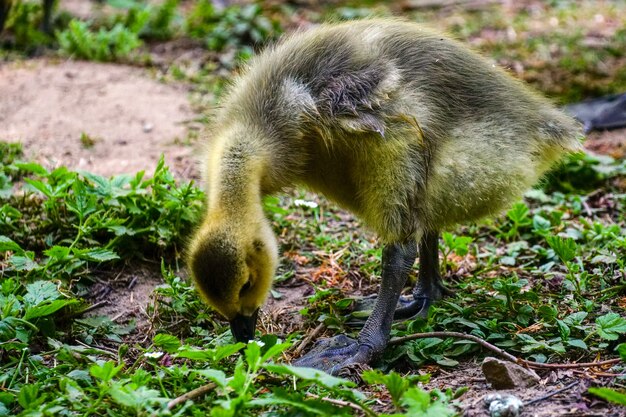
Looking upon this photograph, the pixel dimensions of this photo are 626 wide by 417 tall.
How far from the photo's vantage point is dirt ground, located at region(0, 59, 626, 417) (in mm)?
4086

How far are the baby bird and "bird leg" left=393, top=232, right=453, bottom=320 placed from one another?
0.30m

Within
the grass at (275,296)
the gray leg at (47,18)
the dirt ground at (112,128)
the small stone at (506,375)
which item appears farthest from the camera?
the gray leg at (47,18)

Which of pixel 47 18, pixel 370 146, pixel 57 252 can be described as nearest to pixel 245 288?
pixel 370 146

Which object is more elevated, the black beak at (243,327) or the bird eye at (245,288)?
the bird eye at (245,288)

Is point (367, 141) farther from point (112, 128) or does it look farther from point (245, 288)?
point (112, 128)

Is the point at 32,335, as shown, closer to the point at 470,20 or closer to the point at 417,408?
the point at 417,408

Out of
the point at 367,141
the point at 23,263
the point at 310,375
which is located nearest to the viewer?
the point at 310,375

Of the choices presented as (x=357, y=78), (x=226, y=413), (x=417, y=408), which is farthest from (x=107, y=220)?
(x=417, y=408)

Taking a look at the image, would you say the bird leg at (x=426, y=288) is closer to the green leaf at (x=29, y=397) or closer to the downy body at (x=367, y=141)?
the downy body at (x=367, y=141)

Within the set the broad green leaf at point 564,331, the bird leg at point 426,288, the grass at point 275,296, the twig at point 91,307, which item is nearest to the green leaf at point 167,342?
the grass at point 275,296

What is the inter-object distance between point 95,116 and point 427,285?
9.74 feet

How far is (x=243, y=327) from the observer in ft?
10.7

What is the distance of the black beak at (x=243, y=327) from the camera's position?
10.7ft

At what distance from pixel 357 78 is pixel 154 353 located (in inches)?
53.1
